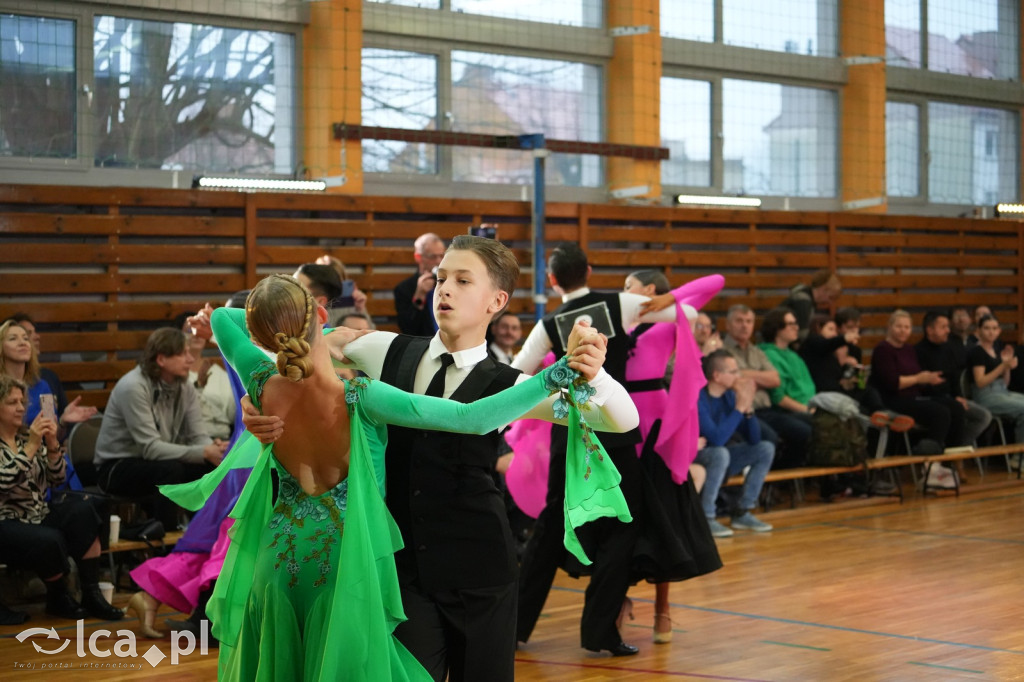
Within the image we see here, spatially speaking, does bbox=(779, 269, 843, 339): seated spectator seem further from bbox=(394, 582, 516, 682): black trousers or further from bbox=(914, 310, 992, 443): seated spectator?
bbox=(394, 582, 516, 682): black trousers

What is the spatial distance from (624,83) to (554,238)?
1724 mm

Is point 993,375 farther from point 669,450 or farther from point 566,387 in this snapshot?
point 566,387

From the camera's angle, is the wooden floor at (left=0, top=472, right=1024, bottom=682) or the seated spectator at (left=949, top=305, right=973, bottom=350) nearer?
the wooden floor at (left=0, top=472, right=1024, bottom=682)

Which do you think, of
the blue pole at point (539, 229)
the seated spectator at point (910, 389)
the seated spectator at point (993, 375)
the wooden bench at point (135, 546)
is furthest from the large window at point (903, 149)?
the wooden bench at point (135, 546)

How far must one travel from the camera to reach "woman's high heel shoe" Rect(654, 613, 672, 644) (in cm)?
525

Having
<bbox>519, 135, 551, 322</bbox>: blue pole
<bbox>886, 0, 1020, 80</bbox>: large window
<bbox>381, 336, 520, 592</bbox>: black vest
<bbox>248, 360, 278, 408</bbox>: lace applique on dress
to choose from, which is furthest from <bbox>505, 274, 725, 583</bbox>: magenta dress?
<bbox>886, 0, 1020, 80</bbox>: large window

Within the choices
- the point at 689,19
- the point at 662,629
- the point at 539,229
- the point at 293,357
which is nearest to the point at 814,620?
the point at 662,629

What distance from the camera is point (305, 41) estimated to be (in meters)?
8.88

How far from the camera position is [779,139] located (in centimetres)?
1180

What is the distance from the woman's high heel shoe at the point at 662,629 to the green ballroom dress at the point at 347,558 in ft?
8.86

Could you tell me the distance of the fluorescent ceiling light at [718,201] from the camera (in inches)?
405

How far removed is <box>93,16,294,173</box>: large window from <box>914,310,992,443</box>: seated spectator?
5390 millimetres

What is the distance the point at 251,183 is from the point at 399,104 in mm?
1765

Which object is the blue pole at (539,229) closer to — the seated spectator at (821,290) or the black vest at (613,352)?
the seated spectator at (821,290)
